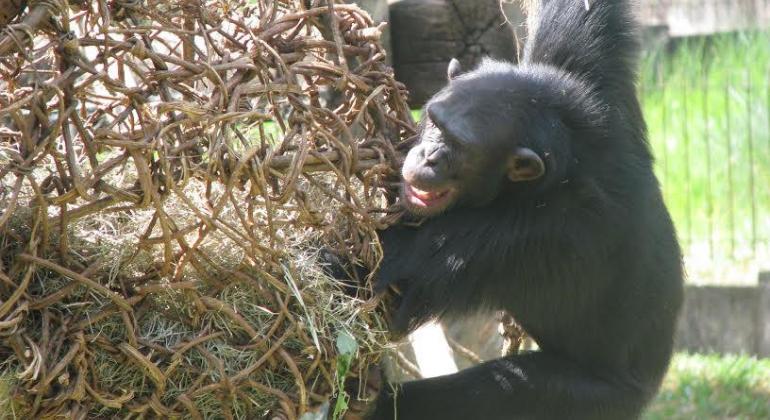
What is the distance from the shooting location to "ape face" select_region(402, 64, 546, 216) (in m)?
4.19

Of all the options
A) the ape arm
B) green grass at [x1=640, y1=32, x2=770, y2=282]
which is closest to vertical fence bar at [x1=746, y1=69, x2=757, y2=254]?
green grass at [x1=640, y1=32, x2=770, y2=282]

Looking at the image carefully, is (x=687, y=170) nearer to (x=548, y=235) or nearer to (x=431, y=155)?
(x=548, y=235)

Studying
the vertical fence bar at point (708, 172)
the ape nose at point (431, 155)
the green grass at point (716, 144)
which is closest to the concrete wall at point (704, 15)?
the green grass at point (716, 144)

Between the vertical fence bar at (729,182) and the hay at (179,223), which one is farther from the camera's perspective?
the vertical fence bar at (729,182)

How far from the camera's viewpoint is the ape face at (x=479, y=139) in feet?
13.8

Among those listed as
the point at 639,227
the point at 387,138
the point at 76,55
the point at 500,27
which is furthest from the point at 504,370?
the point at 76,55

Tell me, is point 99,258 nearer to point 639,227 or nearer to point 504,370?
point 504,370

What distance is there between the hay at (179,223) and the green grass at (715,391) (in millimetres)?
4523

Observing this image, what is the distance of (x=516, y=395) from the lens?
4.38 meters

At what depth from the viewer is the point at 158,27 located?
3.09 m

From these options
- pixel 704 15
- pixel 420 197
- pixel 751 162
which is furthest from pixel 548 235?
pixel 704 15

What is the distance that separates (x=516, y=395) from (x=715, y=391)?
4.19 m

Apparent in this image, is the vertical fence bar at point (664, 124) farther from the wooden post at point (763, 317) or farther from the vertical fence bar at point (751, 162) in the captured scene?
the wooden post at point (763, 317)

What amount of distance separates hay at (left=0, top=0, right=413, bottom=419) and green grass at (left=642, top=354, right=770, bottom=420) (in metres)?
4.52
